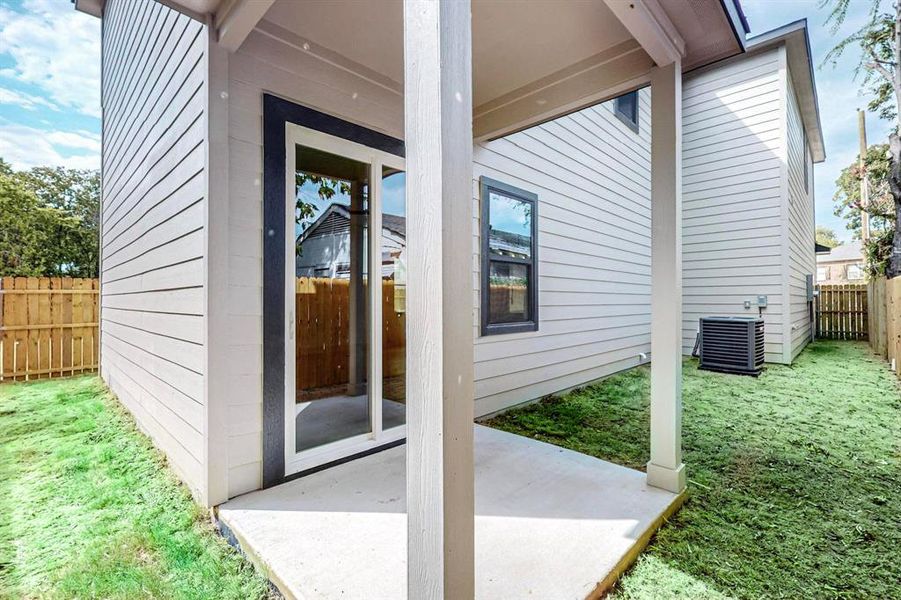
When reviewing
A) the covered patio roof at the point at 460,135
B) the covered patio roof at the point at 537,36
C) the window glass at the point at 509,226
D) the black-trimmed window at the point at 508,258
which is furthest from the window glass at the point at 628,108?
the covered patio roof at the point at 537,36

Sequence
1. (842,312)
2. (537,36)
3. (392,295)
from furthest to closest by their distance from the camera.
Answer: (842,312) → (392,295) → (537,36)

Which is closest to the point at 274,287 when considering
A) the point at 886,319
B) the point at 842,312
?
the point at 886,319

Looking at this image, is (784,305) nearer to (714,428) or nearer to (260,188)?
(714,428)

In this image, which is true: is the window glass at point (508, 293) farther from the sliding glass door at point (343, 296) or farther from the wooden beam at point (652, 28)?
the wooden beam at point (652, 28)

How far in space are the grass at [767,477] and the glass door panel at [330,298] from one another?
1.54 m

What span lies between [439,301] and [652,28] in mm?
2040

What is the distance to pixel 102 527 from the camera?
208cm

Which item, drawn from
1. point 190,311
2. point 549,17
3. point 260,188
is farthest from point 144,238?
point 549,17

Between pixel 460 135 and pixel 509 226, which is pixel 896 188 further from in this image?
pixel 460 135

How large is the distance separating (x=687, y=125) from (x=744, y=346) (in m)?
4.35

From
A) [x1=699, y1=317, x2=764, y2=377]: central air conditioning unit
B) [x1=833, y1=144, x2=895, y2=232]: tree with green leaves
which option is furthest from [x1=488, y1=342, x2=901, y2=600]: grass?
[x1=833, y1=144, x2=895, y2=232]: tree with green leaves

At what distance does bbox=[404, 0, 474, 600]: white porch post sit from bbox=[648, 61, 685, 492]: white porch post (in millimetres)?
1695

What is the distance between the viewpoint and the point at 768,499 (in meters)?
→ 2.35

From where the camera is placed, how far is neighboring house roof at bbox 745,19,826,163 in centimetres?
619
